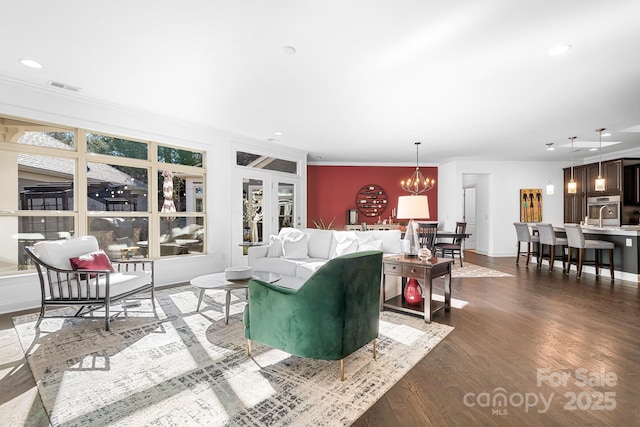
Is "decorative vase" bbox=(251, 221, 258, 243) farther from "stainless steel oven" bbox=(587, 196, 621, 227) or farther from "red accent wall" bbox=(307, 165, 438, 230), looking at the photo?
"stainless steel oven" bbox=(587, 196, 621, 227)

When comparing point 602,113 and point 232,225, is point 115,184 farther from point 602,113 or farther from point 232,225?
point 602,113

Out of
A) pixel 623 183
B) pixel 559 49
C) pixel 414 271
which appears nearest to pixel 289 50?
pixel 559 49

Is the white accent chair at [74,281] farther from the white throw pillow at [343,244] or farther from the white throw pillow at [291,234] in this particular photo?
the white throw pillow at [343,244]

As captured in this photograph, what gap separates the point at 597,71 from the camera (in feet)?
10.5

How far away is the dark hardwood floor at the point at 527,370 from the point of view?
5.95 ft

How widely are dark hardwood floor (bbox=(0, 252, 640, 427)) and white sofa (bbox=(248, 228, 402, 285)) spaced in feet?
4.10

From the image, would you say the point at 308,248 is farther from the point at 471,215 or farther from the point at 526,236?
the point at 471,215

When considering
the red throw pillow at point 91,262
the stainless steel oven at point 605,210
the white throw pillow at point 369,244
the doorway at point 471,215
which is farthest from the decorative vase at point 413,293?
the doorway at point 471,215

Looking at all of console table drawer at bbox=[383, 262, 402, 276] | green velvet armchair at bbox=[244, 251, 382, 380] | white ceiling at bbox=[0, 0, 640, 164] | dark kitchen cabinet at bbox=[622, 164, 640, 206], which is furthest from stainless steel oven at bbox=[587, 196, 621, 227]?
green velvet armchair at bbox=[244, 251, 382, 380]

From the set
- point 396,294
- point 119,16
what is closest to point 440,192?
point 396,294

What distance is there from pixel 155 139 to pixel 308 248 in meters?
2.93

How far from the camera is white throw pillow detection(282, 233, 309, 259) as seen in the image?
4.76m

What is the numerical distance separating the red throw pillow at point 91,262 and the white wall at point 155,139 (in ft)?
3.78

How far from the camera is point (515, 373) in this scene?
89.7 inches
